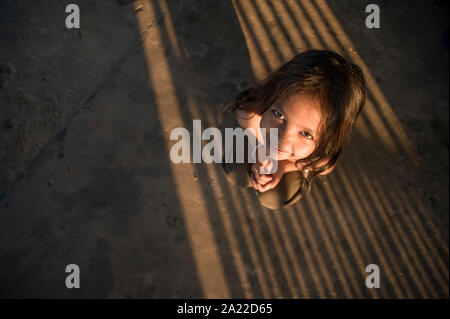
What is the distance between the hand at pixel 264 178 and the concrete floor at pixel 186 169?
23 centimetres

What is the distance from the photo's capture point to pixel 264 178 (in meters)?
1.83

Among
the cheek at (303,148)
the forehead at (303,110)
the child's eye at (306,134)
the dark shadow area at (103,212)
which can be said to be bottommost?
the dark shadow area at (103,212)

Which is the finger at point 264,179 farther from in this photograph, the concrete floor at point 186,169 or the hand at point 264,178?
the concrete floor at point 186,169

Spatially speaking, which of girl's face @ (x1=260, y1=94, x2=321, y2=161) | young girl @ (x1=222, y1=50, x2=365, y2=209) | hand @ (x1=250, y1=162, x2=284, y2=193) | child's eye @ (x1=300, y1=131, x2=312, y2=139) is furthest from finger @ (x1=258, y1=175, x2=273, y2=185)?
child's eye @ (x1=300, y1=131, x2=312, y2=139)

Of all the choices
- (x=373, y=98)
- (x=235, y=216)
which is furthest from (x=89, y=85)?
(x=373, y=98)

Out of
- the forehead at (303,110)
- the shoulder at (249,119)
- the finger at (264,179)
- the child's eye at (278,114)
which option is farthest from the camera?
the finger at (264,179)

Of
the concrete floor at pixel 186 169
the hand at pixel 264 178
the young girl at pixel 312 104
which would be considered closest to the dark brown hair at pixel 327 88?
the young girl at pixel 312 104

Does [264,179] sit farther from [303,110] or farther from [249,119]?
[303,110]

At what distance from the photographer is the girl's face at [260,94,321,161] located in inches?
49.4

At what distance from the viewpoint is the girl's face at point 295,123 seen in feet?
4.11

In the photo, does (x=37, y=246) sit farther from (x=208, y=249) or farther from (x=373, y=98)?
(x=373, y=98)

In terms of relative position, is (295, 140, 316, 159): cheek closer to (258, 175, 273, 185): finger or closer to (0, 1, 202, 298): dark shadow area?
(258, 175, 273, 185): finger

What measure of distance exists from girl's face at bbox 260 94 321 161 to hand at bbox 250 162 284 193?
0.36m

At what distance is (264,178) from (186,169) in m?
0.57
